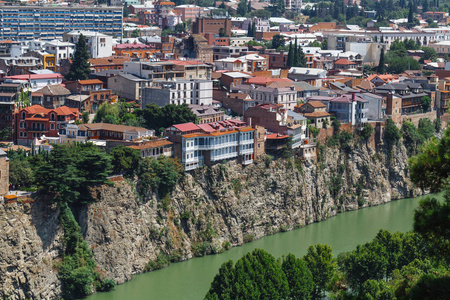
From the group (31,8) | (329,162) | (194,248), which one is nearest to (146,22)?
(31,8)

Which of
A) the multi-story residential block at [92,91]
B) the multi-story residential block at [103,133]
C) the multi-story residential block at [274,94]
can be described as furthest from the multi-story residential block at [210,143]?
the multi-story residential block at [92,91]

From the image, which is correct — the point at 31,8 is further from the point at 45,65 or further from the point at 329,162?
the point at 329,162

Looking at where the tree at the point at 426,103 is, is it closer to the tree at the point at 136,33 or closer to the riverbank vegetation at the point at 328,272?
the riverbank vegetation at the point at 328,272

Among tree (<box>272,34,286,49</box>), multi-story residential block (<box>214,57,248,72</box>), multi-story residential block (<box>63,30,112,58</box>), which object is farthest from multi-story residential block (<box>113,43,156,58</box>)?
tree (<box>272,34,286,49</box>)

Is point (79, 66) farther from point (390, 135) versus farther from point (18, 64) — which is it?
point (390, 135)

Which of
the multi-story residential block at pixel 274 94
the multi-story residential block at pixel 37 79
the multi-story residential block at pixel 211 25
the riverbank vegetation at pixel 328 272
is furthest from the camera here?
the multi-story residential block at pixel 211 25

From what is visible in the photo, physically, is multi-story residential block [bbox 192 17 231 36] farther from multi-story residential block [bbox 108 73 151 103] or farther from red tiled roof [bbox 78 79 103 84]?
red tiled roof [bbox 78 79 103 84]

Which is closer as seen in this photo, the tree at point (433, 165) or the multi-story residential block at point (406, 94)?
the tree at point (433, 165)
